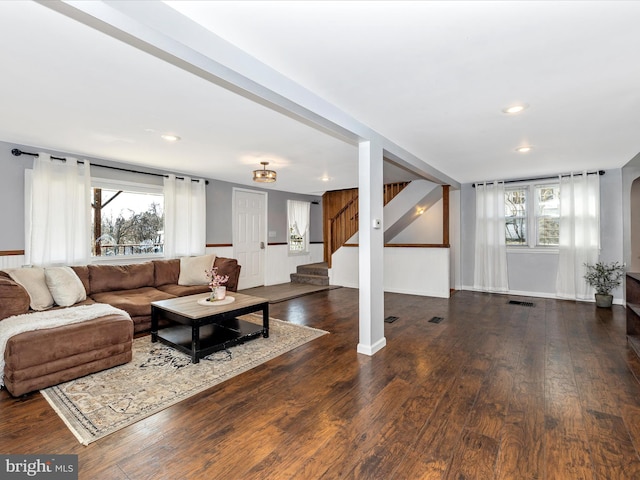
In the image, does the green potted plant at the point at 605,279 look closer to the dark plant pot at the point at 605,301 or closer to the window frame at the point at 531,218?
the dark plant pot at the point at 605,301

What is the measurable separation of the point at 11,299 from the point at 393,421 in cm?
356

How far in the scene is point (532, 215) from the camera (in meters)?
6.10

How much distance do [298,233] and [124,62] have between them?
20.8 ft

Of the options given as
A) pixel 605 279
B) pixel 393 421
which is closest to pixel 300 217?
pixel 605 279

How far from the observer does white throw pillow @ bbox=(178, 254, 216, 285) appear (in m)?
5.00

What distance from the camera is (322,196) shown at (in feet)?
28.2

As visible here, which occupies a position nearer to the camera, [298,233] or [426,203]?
[426,203]

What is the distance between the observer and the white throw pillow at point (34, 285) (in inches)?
133

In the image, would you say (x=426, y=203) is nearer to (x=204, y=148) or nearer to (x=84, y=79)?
(x=204, y=148)

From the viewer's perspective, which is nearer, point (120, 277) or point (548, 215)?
point (120, 277)

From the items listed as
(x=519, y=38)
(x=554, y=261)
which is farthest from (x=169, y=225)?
(x=554, y=261)
